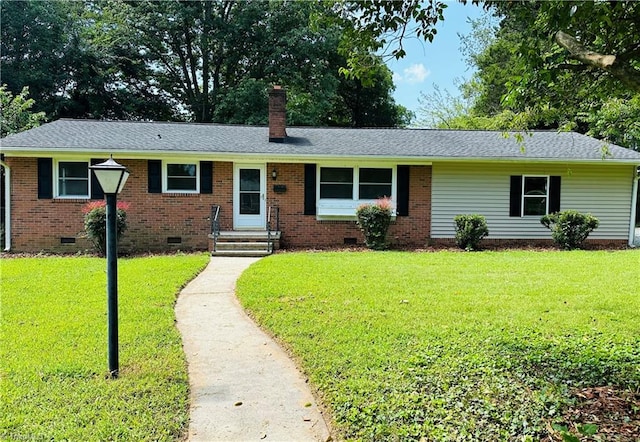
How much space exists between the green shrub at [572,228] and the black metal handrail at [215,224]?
9.58 meters

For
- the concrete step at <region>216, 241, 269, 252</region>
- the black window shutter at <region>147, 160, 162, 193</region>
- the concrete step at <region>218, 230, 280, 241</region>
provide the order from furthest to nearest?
the black window shutter at <region>147, 160, 162, 193</region>
the concrete step at <region>218, 230, 280, 241</region>
the concrete step at <region>216, 241, 269, 252</region>

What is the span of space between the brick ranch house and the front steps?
0.51 metres

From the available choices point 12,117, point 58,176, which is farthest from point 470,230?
point 12,117

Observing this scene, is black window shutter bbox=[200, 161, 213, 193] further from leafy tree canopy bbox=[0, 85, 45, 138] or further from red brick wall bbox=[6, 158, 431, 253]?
leafy tree canopy bbox=[0, 85, 45, 138]

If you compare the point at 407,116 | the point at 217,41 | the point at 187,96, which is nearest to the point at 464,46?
the point at 407,116

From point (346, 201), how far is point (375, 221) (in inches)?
55.2

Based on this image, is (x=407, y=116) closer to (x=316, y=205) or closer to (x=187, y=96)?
(x=187, y=96)

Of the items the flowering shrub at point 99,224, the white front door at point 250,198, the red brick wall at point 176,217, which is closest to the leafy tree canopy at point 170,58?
the white front door at point 250,198

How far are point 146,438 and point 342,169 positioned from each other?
1088cm

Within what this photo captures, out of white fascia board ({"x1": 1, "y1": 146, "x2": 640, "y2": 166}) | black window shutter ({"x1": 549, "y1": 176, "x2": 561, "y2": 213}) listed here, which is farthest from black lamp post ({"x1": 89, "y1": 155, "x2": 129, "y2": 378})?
black window shutter ({"x1": 549, "y1": 176, "x2": 561, "y2": 213})

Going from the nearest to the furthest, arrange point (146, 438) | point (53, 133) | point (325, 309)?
point (146, 438) < point (325, 309) < point (53, 133)

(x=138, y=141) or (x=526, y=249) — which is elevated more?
(x=138, y=141)

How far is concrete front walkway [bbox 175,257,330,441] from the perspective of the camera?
9.91 ft

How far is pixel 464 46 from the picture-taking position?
30.5 meters
